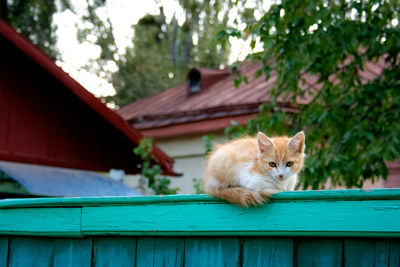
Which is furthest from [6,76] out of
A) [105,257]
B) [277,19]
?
[105,257]

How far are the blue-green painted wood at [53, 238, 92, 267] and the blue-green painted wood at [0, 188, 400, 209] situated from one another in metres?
0.20

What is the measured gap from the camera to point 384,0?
4910mm

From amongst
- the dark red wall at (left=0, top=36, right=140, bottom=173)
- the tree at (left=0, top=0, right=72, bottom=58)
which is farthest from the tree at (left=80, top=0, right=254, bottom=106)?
the dark red wall at (left=0, top=36, right=140, bottom=173)

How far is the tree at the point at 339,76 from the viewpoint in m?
4.74

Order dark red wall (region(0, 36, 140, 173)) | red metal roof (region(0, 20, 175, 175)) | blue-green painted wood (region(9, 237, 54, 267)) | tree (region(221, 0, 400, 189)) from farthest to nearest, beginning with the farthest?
dark red wall (region(0, 36, 140, 173)) < red metal roof (region(0, 20, 175, 175)) < tree (region(221, 0, 400, 189)) < blue-green painted wood (region(9, 237, 54, 267))

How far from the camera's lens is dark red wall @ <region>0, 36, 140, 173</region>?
7.09 meters

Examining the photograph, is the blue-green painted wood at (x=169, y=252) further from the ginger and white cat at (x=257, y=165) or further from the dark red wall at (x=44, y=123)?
the dark red wall at (x=44, y=123)

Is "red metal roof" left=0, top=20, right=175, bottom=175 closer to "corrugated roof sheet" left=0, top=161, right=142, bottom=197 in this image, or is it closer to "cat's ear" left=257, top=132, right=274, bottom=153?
"corrugated roof sheet" left=0, top=161, right=142, bottom=197

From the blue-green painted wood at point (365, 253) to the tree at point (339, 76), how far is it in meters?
2.80

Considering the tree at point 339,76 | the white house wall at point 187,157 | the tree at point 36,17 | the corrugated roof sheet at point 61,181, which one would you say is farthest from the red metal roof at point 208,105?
the tree at point 36,17

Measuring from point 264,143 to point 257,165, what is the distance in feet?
0.44

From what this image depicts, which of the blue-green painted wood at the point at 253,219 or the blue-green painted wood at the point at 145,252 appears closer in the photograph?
the blue-green painted wood at the point at 253,219

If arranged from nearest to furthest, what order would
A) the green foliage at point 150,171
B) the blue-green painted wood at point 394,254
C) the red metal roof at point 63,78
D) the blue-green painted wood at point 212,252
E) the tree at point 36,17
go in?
the blue-green painted wood at point 394,254 < the blue-green painted wood at point 212,252 < the red metal roof at point 63,78 < the green foliage at point 150,171 < the tree at point 36,17

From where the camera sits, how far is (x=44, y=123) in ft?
24.5
